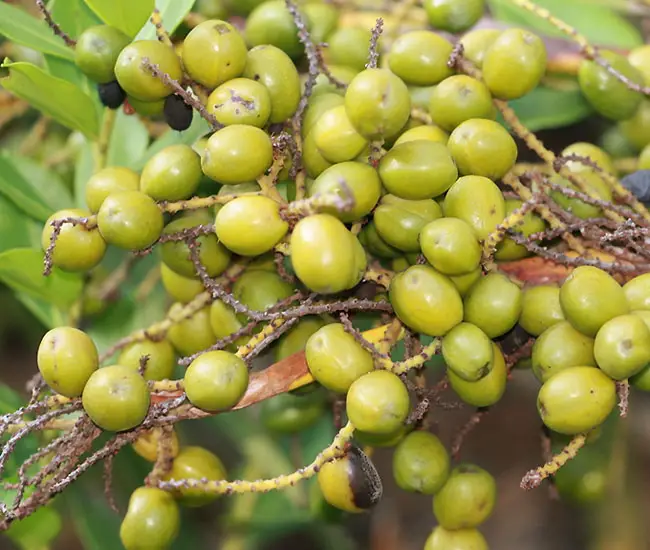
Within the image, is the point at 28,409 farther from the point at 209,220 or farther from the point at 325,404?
the point at 325,404

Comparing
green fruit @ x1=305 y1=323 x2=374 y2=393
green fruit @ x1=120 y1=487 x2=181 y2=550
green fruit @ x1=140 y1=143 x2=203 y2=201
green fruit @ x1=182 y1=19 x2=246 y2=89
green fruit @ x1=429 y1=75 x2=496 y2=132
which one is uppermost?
green fruit @ x1=182 y1=19 x2=246 y2=89

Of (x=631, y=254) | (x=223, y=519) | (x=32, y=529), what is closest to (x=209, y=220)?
(x=631, y=254)

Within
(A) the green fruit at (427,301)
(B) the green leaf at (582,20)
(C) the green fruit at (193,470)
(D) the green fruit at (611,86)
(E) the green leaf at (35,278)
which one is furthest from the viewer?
(B) the green leaf at (582,20)

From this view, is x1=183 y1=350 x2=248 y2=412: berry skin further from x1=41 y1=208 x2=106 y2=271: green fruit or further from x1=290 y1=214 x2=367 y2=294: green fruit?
x1=41 y1=208 x2=106 y2=271: green fruit

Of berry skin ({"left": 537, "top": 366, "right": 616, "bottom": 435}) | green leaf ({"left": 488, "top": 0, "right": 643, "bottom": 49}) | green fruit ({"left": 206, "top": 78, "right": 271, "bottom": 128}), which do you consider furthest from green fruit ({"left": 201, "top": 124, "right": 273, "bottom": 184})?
green leaf ({"left": 488, "top": 0, "right": 643, "bottom": 49})

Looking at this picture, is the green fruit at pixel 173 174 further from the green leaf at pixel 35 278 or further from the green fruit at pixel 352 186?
the green leaf at pixel 35 278

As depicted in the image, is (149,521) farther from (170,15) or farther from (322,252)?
→ (170,15)

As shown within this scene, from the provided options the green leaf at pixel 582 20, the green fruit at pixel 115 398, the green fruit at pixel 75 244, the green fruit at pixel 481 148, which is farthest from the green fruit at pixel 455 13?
the green fruit at pixel 115 398

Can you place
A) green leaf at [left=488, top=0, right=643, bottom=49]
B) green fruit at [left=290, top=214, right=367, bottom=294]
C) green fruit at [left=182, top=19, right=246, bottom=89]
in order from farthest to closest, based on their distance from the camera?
green leaf at [left=488, top=0, right=643, bottom=49] < green fruit at [left=182, top=19, right=246, bottom=89] < green fruit at [left=290, top=214, right=367, bottom=294]
